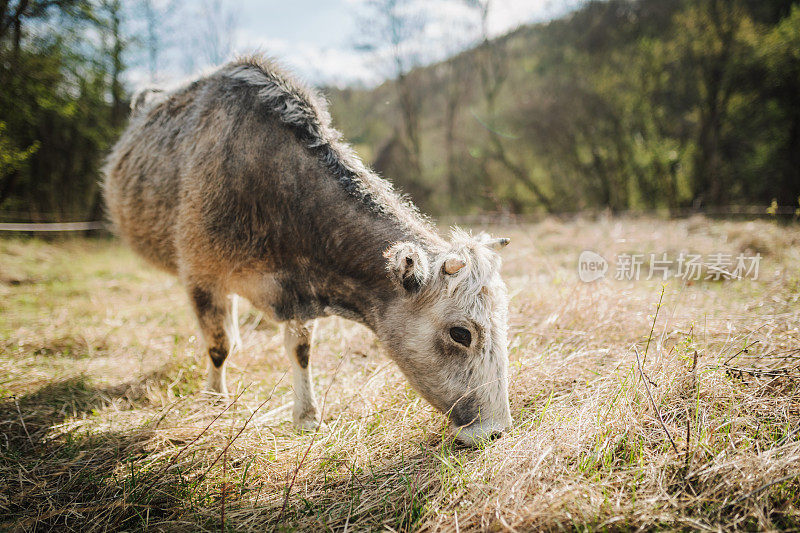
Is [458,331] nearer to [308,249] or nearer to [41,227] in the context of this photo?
[308,249]

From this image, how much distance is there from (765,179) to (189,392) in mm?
17938

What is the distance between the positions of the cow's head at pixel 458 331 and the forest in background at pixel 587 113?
8.62 m

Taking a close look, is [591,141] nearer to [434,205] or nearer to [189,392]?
[434,205]

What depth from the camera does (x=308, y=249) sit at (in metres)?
2.96

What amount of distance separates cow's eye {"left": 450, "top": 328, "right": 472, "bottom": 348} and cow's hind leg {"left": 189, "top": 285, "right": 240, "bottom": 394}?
211 centimetres

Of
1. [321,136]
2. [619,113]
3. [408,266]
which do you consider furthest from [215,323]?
[619,113]

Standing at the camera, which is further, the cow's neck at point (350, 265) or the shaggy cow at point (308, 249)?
the cow's neck at point (350, 265)

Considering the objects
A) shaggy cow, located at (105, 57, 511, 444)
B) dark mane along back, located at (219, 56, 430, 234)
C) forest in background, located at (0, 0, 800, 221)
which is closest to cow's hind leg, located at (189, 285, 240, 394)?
shaggy cow, located at (105, 57, 511, 444)

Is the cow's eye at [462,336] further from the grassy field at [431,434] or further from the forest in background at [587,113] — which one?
the forest in background at [587,113]

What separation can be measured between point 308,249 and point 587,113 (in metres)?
16.7

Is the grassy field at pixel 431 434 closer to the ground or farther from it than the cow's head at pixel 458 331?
closer to the ground

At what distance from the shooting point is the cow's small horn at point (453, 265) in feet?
7.83

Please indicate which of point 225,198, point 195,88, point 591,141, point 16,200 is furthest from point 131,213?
point 591,141

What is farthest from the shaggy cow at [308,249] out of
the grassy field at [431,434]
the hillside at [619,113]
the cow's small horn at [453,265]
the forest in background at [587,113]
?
the hillside at [619,113]
